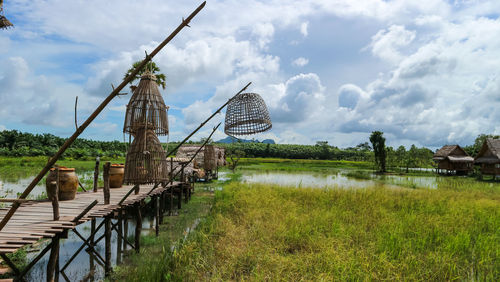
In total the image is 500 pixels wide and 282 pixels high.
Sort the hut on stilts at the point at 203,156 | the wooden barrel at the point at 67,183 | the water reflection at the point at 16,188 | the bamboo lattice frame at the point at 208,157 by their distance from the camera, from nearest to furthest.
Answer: the wooden barrel at the point at 67,183 → the water reflection at the point at 16,188 → the hut on stilts at the point at 203,156 → the bamboo lattice frame at the point at 208,157

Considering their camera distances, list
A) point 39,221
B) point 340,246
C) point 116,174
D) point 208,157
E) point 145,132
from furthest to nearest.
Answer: point 208,157 < point 116,174 < point 340,246 < point 145,132 < point 39,221

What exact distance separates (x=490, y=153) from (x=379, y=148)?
9715 millimetres

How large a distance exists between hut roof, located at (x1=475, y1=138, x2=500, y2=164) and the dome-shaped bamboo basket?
3000cm

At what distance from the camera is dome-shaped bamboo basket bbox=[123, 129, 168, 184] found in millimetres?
4609

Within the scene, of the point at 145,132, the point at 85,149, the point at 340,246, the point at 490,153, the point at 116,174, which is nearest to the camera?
the point at 145,132

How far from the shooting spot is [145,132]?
4.64 metres

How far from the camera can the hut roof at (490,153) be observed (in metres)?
24.8

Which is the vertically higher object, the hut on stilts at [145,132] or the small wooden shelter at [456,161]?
the hut on stilts at [145,132]

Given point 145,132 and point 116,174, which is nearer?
point 145,132

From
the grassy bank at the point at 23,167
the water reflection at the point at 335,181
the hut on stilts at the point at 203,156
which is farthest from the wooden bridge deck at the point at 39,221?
the grassy bank at the point at 23,167

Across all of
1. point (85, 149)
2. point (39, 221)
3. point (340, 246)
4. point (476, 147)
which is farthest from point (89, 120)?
point (476, 147)

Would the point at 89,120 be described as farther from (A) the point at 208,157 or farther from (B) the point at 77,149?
(B) the point at 77,149

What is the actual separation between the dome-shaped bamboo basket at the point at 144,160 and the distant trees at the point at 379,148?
103ft

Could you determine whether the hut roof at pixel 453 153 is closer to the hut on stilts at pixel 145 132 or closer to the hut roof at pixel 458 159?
the hut roof at pixel 458 159
